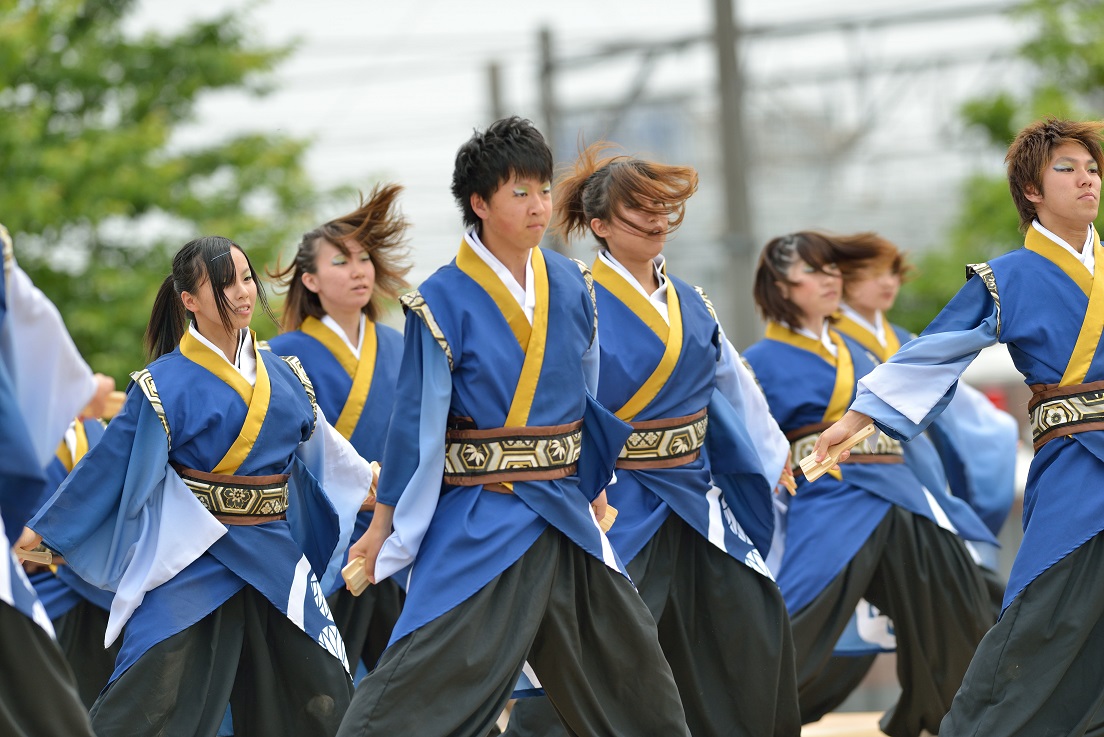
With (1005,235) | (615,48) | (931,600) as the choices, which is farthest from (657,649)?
(1005,235)

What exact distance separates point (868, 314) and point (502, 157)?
2.87 meters

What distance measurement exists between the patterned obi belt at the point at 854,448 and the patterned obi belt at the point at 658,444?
1.03m

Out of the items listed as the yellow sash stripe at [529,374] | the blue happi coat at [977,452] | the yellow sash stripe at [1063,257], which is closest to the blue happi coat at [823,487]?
the blue happi coat at [977,452]

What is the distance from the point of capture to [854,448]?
19.3ft

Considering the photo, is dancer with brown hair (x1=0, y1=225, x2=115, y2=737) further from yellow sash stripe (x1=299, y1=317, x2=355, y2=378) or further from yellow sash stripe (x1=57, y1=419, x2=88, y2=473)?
yellow sash stripe (x1=57, y1=419, x2=88, y2=473)

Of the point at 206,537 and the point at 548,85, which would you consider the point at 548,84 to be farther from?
the point at 206,537

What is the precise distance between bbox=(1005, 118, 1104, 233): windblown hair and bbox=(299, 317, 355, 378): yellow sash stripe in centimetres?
242

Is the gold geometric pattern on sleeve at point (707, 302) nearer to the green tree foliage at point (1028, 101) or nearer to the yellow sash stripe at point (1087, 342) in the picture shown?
the yellow sash stripe at point (1087, 342)

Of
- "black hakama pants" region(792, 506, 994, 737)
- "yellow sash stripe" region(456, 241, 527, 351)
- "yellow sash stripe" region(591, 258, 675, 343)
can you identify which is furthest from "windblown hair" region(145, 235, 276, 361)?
"black hakama pants" region(792, 506, 994, 737)

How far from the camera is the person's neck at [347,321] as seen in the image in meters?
5.89

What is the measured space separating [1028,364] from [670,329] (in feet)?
3.59

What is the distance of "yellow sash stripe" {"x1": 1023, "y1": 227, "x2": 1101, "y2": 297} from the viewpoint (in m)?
4.25

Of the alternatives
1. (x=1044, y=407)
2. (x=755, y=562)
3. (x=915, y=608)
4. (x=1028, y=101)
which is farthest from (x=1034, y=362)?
(x=1028, y=101)

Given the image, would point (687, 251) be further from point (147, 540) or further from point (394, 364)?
point (147, 540)
